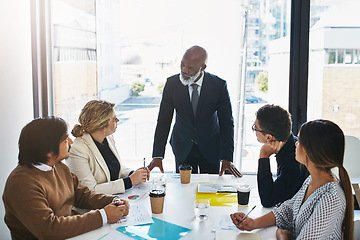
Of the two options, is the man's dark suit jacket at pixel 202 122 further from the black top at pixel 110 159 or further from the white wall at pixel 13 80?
the white wall at pixel 13 80

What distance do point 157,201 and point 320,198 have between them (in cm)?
72

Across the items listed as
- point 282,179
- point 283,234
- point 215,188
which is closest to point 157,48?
point 215,188

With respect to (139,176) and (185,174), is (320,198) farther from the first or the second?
(139,176)

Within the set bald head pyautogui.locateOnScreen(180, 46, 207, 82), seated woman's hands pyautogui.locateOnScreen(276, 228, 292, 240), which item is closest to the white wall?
bald head pyautogui.locateOnScreen(180, 46, 207, 82)

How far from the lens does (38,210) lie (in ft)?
5.35

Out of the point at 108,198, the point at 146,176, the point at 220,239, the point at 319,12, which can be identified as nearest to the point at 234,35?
the point at 319,12

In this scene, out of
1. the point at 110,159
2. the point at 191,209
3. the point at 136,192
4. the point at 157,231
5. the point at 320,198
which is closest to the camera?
the point at 320,198

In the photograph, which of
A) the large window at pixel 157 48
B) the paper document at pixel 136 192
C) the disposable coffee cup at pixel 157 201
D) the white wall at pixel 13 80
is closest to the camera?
the disposable coffee cup at pixel 157 201

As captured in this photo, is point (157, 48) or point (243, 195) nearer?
point (243, 195)

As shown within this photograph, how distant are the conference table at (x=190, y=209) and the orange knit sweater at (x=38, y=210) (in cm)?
6

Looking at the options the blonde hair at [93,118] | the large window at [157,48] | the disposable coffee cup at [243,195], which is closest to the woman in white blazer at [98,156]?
the blonde hair at [93,118]

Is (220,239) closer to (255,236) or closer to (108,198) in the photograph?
(255,236)

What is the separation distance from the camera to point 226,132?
9.69 feet

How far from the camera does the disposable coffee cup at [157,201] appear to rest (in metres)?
1.85
